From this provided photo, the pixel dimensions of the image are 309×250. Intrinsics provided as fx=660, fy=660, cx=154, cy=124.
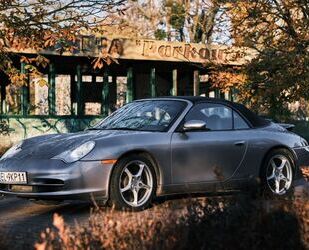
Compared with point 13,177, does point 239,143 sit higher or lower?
higher

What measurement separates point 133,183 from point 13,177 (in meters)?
1.41

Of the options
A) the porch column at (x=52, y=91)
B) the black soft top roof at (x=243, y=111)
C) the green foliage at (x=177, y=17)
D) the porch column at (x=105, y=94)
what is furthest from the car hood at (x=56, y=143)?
the green foliage at (x=177, y=17)

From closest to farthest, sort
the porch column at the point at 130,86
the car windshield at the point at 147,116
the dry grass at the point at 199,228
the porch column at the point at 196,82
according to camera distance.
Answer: the dry grass at the point at 199,228 → the car windshield at the point at 147,116 → the porch column at the point at 130,86 → the porch column at the point at 196,82

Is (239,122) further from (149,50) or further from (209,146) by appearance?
(149,50)

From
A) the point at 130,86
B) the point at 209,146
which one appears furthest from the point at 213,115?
the point at 130,86

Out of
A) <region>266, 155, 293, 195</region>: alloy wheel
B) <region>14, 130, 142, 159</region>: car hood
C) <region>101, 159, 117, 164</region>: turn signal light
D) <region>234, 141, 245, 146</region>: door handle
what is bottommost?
<region>266, 155, 293, 195</region>: alloy wheel

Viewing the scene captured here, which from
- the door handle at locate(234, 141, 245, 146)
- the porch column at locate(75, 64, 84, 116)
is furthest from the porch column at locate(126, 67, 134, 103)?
the door handle at locate(234, 141, 245, 146)

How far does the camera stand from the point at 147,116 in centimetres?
861

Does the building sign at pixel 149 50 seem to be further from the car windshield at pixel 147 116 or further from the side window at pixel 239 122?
the car windshield at pixel 147 116

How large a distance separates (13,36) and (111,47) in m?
12.5

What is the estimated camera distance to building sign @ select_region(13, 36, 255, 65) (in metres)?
21.6

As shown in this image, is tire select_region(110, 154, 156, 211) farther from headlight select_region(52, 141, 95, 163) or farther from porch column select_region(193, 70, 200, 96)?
porch column select_region(193, 70, 200, 96)

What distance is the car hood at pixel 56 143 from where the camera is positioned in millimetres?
7672

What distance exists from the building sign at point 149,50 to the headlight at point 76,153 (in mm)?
13391
